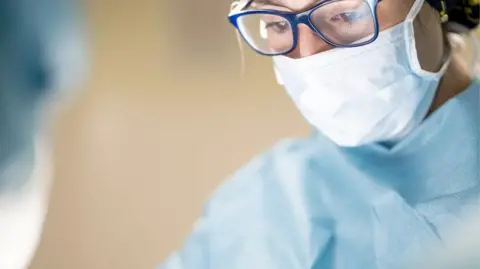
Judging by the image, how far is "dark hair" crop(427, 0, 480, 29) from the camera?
2.75 feet

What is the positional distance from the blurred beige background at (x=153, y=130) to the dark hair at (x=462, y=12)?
1.31 ft

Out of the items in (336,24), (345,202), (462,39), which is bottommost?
(345,202)

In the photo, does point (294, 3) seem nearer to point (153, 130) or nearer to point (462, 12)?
point (462, 12)

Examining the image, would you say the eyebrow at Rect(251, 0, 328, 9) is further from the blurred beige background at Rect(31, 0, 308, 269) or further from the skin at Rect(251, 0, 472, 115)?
the blurred beige background at Rect(31, 0, 308, 269)

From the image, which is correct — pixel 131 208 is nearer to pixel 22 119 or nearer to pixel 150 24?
pixel 150 24

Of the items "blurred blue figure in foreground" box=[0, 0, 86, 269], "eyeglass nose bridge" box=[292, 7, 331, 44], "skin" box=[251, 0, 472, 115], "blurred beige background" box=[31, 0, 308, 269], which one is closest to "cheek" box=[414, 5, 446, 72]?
"skin" box=[251, 0, 472, 115]

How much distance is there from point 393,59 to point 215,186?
51 cm

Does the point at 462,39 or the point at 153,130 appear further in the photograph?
the point at 153,130

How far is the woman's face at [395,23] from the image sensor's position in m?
0.80

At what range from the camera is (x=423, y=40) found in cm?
82

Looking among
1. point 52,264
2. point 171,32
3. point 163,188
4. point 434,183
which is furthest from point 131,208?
point 434,183

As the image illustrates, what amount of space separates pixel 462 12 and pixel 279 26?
0.87 feet

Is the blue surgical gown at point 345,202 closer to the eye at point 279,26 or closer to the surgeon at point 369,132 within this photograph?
the surgeon at point 369,132

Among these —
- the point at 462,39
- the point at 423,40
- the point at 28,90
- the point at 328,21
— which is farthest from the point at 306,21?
the point at 28,90
